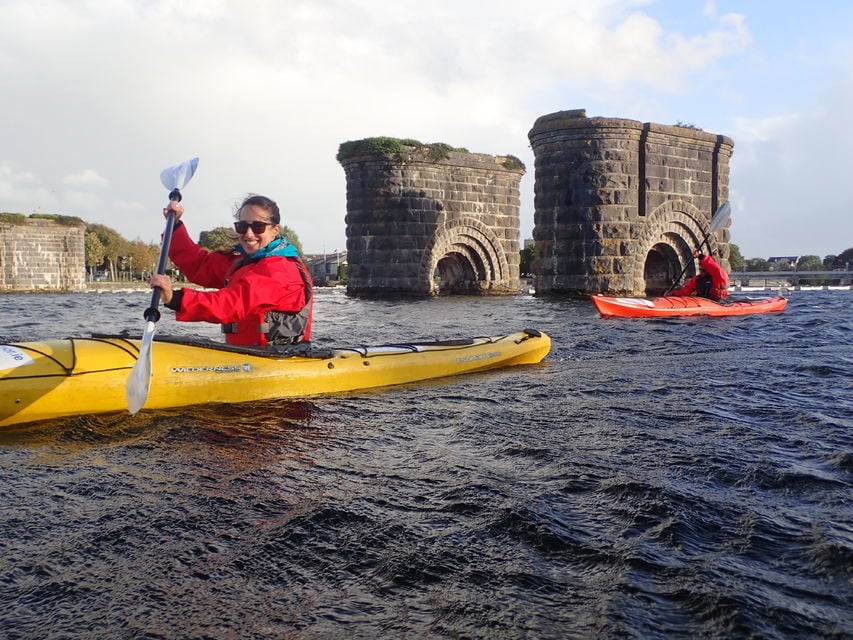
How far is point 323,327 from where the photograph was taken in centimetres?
1397

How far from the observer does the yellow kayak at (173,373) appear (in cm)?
514

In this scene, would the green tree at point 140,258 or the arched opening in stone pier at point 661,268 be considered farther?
the green tree at point 140,258

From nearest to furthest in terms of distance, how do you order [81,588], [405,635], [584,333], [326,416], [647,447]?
[405,635], [81,588], [647,447], [326,416], [584,333]

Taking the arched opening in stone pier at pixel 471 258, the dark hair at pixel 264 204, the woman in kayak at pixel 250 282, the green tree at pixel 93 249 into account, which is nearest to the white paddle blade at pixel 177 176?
the woman in kayak at pixel 250 282

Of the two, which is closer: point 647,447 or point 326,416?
point 647,447

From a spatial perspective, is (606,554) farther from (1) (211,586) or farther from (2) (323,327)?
(2) (323,327)

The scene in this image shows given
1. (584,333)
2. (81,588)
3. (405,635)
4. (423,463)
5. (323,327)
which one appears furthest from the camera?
(323,327)

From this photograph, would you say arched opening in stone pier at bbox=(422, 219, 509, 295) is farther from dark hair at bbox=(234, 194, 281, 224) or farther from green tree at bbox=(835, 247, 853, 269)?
green tree at bbox=(835, 247, 853, 269)

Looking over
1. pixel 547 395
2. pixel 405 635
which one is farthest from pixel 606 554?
pixel 547 395

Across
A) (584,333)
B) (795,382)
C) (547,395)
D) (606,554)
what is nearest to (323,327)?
(584,333)

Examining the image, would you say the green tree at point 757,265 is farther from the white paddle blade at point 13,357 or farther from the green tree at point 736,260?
the white paddle blade at point 13,357

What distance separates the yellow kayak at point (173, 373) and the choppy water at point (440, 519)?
17 cm

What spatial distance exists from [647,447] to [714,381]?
2946mm

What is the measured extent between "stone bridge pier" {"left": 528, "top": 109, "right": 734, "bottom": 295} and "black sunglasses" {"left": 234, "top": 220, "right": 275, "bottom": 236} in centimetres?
1699
